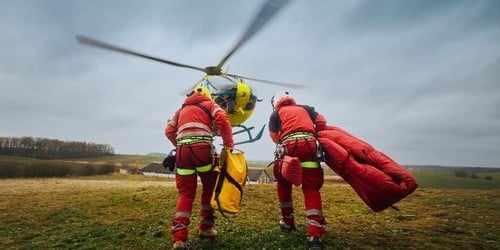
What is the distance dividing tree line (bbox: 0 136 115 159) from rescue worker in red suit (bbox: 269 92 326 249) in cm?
9799

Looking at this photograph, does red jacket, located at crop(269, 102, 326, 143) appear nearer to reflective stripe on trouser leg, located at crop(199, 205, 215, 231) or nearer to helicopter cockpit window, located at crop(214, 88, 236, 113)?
reflective stripe on trouser leg, located at crop(199, 205, 215, 231)

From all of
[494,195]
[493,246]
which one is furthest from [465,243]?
[494,195]

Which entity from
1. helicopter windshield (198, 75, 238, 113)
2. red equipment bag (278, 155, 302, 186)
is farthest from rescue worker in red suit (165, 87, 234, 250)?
helicopter windshield (198, 75, 238, 113)

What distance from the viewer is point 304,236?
649 centimetres

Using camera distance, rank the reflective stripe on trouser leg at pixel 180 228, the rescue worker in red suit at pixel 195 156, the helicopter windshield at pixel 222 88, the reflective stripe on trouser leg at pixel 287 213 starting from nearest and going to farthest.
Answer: the reflective stripe on trouser leg at pixel 180 228 → the rescue worker in red suit at pixel 195 156 → the reflective stripe on trouser leg at pixel 287 213 → the helicopter windshield at pixel 222 88

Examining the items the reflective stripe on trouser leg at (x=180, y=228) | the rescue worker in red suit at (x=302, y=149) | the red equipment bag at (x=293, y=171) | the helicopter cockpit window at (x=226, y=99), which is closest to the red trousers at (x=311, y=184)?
the rescue worker in red suit at (x=302, y=149)

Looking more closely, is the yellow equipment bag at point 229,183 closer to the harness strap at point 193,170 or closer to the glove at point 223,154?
the glove at point 223,154

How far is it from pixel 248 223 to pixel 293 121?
260 cm

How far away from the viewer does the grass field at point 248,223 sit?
636 cm

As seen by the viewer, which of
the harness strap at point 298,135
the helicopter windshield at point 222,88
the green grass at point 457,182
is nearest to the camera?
the harness strap at point 298,135

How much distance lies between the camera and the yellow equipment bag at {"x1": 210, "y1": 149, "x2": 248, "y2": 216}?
6336mm

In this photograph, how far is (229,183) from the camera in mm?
6480

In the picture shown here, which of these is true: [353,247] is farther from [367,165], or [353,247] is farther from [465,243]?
[465,243]

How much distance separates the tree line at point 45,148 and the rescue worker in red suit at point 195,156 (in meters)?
97.3
